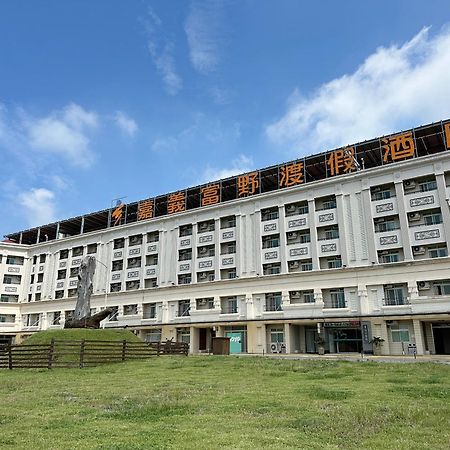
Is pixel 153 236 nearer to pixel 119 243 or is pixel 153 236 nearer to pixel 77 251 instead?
pixel 119 243

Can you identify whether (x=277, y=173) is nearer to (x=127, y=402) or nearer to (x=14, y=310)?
(x=127, y=402)

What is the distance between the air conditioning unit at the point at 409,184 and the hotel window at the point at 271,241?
13319 mm

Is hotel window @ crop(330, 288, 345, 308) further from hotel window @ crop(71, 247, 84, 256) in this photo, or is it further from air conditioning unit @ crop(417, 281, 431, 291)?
hotel window @ crop(71, 247, 84, 256)

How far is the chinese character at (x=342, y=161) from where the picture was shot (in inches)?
1702

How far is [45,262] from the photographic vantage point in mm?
65562

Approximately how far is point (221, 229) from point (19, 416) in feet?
132

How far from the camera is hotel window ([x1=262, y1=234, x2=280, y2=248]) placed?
45.8 m

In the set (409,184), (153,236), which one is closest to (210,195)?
(153,236)

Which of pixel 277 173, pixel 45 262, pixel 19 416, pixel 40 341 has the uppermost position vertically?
pixel 277 173

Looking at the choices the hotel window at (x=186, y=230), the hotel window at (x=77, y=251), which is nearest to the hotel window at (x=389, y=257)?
the hotel window at (x=186, y=230)

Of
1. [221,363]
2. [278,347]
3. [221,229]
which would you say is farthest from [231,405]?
[221,229]

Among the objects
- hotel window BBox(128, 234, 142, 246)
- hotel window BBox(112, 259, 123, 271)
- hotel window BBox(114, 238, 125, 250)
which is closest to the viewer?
hotel window BBox(128, 234, 142, 246)

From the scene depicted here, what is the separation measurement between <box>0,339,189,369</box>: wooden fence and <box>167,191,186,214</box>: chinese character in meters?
26.0

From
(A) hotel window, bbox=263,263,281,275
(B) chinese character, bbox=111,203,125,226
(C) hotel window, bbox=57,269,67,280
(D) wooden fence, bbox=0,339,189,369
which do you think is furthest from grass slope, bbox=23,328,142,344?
(C) hotel window, bbox=57,269,67,280
